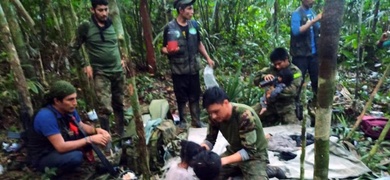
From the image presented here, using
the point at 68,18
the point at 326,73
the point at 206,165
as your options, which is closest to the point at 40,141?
the point at 206,165

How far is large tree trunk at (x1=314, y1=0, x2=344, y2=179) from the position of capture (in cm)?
200

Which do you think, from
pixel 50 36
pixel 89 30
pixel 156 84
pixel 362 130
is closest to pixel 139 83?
pixel 156 84

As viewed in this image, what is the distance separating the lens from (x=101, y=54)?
15.5 feet

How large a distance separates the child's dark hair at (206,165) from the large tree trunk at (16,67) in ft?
7.17

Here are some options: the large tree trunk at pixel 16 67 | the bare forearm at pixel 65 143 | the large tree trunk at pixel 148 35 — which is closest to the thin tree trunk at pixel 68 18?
the large tree trunk at pixel 16 67

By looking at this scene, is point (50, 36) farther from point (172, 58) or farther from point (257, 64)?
point (257, 64)

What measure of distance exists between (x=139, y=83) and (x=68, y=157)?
3.44m

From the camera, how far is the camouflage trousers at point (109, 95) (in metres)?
4.73

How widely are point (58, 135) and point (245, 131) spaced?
5.83ft

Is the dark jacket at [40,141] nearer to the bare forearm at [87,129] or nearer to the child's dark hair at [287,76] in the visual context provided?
the bare forearm at [87,129]

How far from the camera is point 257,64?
8.92 m

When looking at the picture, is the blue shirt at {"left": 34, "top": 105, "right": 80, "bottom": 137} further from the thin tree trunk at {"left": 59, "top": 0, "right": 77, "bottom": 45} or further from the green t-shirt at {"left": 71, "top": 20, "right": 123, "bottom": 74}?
Result: the thin tree trunk at {"left": 59, "top": 0, "right": 77, "bottom": 45}

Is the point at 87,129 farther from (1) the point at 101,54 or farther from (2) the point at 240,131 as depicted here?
(2) the point at 240,131

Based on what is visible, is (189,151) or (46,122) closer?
(189,151)
